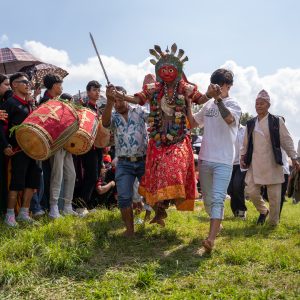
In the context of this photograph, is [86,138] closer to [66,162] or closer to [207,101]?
[66,162]

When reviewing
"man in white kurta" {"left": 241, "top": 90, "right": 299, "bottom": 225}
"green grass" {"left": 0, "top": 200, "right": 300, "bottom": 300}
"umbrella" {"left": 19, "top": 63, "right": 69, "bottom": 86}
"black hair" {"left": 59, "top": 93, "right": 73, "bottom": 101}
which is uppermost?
"umbrella" {"left": 19, "top": 63, "right": 69, "bottom": 86}

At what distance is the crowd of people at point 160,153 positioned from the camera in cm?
529

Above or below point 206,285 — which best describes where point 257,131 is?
above

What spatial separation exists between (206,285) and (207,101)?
231cm

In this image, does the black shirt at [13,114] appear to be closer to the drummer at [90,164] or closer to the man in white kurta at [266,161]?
the drummer at [90,164]

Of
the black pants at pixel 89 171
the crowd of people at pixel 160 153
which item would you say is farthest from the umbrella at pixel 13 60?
the black pants at pixel 89 171

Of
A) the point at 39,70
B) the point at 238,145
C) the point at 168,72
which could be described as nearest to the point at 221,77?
the point at 168,72

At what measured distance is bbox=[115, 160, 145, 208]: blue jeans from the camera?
5648 mm

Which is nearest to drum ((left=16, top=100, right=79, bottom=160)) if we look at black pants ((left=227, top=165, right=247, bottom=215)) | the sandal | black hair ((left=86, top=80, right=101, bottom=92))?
black hair ((left=86, top=80, right=101, bottom=92))

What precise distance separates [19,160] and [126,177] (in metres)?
1.38

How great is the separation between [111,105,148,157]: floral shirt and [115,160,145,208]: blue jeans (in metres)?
0.14

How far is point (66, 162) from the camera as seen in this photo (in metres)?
6.82

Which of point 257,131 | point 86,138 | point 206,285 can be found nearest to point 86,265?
point 206,285

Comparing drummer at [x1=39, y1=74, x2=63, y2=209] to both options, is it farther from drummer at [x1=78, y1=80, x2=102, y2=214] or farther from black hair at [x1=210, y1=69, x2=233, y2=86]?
black hair at [x1=210, y1=69, x2=233, y2=86]
